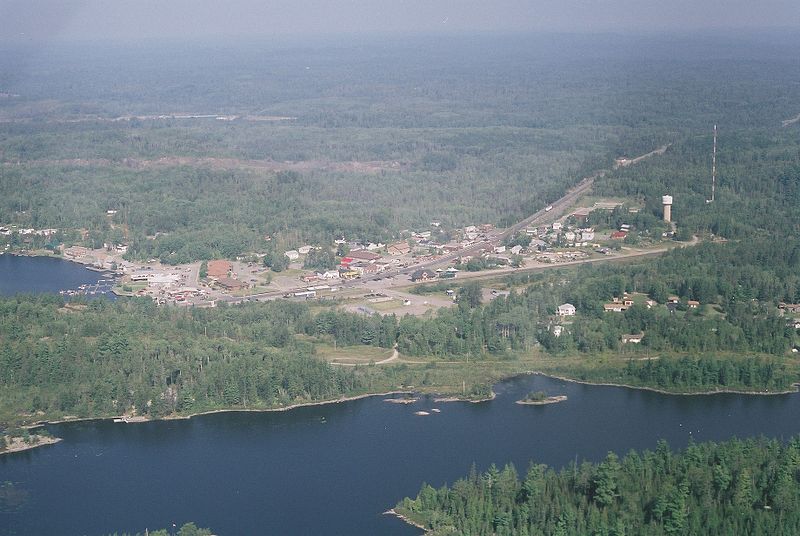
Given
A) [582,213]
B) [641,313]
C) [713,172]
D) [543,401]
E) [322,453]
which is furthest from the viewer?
[713,172]

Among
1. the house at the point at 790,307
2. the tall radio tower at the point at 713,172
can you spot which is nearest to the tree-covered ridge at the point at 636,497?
the house at the point at 790,307

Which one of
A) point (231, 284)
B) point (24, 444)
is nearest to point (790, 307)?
point (231, 284)

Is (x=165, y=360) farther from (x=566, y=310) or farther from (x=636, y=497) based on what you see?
(x=636, y=497)

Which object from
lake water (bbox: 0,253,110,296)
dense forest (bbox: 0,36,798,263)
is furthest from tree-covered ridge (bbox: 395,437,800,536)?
dense forest (bbox: 0,36,798,263)

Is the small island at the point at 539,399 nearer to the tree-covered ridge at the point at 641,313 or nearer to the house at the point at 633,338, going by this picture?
the tree-covered ridge at the point at 641,313

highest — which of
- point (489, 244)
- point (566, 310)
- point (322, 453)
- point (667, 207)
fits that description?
point (667, 207)
